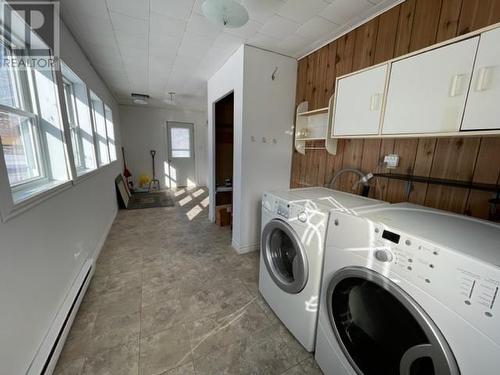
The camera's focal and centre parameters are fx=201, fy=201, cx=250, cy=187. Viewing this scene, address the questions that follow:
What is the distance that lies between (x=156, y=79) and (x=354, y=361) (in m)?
4.19

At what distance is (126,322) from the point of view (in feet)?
4.98

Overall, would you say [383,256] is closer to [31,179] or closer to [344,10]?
A: [344,10]

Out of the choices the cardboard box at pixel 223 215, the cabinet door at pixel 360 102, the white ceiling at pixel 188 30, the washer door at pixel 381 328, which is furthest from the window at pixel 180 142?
the washer door at pixel 381 328

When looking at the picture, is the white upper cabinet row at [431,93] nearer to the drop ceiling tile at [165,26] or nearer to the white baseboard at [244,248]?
the drop ceiling tile at [165,26]

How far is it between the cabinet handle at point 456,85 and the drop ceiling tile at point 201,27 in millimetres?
1842

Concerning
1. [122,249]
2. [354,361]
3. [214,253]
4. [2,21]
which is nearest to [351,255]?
[354,361]

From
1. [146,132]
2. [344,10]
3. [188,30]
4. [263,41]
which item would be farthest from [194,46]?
[146,132]

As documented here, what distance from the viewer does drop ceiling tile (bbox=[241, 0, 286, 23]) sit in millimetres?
1545

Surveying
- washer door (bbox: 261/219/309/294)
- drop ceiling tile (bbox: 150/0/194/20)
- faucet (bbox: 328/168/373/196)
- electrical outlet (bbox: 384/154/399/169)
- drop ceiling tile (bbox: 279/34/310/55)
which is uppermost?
drop ceiling tile (bbox: 279/34/310/55)

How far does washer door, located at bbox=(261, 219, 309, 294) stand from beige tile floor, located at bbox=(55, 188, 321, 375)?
39 cm

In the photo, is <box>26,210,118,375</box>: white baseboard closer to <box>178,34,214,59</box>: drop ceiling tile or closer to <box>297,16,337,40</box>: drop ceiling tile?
<box>178,34,214,59</box>: drop ceiling tile

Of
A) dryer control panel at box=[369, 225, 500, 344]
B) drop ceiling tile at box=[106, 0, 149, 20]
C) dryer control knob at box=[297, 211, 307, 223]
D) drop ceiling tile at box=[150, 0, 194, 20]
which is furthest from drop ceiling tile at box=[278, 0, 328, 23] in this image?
dryer control panel at box=[369, 225, 500, 344]

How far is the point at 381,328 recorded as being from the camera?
0.92 metres

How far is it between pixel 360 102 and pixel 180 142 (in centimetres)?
564
